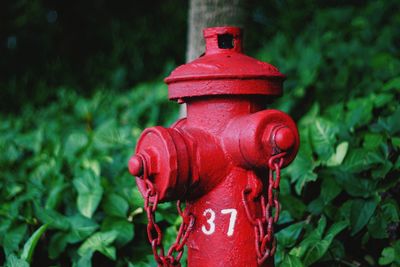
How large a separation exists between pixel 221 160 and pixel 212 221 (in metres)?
0.18

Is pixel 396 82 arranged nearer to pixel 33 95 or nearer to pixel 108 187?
pixel 108 187

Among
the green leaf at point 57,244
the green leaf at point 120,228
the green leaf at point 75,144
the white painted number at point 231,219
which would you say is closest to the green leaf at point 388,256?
the white painted number at point 231,219

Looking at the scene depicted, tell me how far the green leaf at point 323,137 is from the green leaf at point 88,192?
3.20 ft

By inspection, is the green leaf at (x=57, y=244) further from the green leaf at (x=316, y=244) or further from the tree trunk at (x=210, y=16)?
the tree trunk at (x=210, y=16)

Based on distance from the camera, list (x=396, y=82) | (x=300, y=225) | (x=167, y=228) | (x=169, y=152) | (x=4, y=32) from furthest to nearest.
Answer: (x=4, y=32)
(x=396, y=82)
(x=167, y=228)
(x=300, y=225)
(x=169, y=152)

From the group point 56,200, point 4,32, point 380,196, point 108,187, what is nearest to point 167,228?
point 108,187

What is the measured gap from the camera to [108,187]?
2357mm

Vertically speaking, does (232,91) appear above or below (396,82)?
above

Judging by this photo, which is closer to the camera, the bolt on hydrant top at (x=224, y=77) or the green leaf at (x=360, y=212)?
the bolt on hydrant top at (x=224, y=77)

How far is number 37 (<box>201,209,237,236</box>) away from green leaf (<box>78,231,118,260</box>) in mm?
533

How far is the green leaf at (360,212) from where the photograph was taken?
1.93 m

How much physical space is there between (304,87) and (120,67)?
10.3 feet

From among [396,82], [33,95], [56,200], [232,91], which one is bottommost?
[33,95]

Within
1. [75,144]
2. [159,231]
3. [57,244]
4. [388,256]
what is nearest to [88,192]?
[57,244]
